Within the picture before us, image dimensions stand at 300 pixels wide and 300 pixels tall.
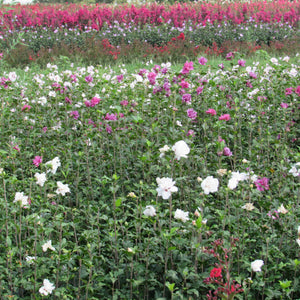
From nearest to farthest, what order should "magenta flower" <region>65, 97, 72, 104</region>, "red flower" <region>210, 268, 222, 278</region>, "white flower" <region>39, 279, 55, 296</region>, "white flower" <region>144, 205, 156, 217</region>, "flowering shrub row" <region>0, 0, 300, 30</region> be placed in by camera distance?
"red flower" <region>210, 268, 222, 278</region>
"white flower" <region>39, 279, 55, 296</region>
"white flower" <region>144, 205, 156, 217</region>
"magenta flower" <region>65, 97, 72, 104</region>
"flowering shrub row" <region>0, 0, 300, 30</region>

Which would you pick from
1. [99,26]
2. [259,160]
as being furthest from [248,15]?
[259,160]

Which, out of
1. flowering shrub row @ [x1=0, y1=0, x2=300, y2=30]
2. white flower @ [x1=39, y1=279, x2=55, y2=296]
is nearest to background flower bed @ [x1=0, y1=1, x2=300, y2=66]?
flowering shrub row @ [x1=0, y1=0, x2=300, y2=30]

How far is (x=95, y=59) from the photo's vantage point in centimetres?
969

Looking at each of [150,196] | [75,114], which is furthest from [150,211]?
[75,114]

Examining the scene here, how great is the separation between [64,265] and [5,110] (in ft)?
6.61

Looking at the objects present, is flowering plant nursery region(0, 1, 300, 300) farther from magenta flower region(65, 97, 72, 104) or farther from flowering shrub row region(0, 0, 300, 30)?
flowering shrub row region(0, 0, 300, 30)

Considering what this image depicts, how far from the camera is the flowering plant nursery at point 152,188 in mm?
2170

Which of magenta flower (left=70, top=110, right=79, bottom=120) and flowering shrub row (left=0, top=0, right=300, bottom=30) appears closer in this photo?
magenta flower (left=70, top=110, right=79, bottom=120)

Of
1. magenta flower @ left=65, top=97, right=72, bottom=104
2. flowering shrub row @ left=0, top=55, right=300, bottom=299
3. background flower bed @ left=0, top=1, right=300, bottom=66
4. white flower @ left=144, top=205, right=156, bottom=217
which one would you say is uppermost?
white flower @ left=144, top=205, right=156, bottom=217

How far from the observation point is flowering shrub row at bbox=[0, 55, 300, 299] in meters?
2.16

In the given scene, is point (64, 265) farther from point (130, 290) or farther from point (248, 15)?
point (248, 15)

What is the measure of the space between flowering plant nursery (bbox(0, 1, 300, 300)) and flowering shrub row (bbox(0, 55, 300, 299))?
0.04ft

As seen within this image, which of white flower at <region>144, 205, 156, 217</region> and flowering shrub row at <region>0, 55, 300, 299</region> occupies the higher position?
white flower at <region>144, 205, 156, 217</region>

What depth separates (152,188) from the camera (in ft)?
9.71
